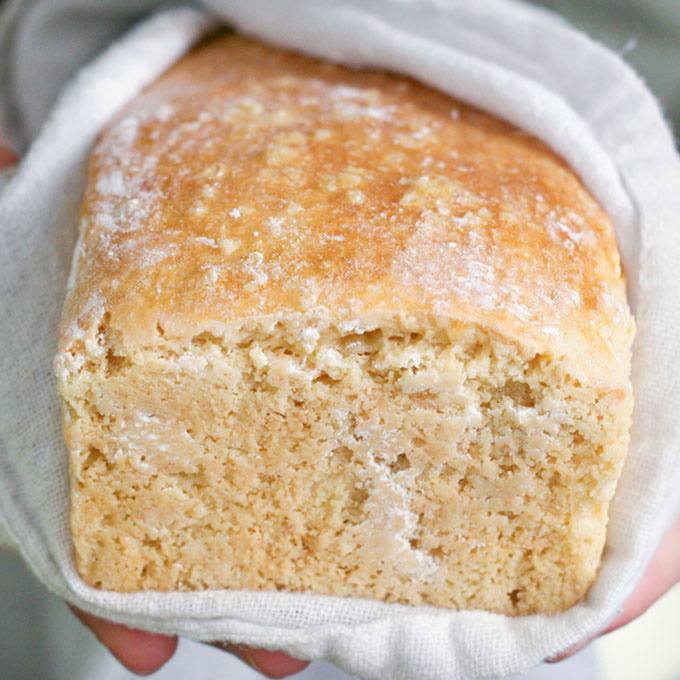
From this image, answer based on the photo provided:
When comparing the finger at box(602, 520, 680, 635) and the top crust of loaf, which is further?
the finger at box(602, 520, 680, 635)

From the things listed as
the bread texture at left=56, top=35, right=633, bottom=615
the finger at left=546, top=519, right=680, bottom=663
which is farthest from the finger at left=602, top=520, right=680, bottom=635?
the bread texture at left=56, top=35, right=633, bottom=615

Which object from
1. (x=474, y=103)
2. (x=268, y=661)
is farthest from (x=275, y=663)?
(x=474, y=103)

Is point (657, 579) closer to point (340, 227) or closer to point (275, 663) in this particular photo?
point (275, 663)

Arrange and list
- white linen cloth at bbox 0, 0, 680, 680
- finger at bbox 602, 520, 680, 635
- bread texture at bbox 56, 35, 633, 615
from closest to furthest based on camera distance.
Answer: bread texture at bbox 56, 35, 633, 615 < white linen cloth at bbox 0, 0, 680, 680 < finger at bbox 602, 520, 680, 635

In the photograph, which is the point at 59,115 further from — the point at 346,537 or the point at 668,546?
the point at 668,546

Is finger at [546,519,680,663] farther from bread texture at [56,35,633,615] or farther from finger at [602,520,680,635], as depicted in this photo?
bread texture at [56,35,633,615]

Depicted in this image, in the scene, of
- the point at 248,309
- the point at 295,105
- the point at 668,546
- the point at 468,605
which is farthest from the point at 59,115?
the point at 668,546

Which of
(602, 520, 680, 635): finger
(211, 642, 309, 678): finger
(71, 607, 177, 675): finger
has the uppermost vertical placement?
(602, 520, 680, 635): finger
